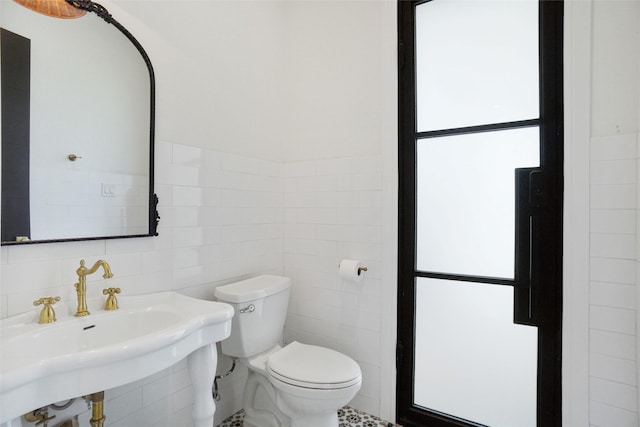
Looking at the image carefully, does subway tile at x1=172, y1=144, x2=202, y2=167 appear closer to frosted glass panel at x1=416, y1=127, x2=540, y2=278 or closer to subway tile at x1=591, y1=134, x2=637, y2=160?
frosted glass panel at x1=416, y1=127, x2=540, y2=278

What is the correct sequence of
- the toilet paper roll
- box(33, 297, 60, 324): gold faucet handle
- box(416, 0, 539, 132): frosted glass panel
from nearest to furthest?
box(33, 297, 60, 324): gold faucet handle < box(416, 0, 539, 132): frosted glass panel < the toilet paper roll

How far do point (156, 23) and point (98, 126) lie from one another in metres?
0.55

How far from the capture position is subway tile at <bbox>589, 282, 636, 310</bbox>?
48.6 inches

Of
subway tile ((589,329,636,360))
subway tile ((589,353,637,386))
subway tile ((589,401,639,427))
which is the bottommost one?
subway tile ((589,401,639,427))

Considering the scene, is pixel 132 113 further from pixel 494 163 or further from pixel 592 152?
pixel 592 152

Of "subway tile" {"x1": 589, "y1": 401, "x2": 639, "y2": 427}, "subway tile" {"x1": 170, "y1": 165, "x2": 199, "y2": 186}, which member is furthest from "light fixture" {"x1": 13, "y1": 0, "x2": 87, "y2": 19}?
"subway tile" {"x1": 589, "y1": 401, "x2": 639, "y2": 427}

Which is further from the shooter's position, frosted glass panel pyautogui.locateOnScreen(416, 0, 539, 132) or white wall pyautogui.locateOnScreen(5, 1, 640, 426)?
frosted glass panel pyautogui.locateOnScreen(416, 0, 539, 132)

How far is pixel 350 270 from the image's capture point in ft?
5.74

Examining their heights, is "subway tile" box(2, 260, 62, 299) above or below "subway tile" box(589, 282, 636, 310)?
above

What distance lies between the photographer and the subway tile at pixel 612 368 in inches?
48.4

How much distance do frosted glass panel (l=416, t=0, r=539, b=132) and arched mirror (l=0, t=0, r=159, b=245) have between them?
4.53 ft

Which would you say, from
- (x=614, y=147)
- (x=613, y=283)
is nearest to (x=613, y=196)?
(x=614, y=147)

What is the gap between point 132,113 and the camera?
1342mm

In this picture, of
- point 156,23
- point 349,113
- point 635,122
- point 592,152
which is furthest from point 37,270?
point 635,122
